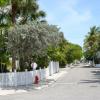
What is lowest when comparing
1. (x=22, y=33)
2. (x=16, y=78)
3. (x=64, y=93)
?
(x=64, y=93)

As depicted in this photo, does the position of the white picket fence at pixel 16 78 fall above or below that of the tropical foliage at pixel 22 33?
below

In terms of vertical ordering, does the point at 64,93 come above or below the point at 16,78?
below

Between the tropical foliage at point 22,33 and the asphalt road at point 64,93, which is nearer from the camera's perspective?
the asphalt road at point 64,93

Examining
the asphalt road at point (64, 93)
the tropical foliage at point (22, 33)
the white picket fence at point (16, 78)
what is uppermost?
the tropical foliage at point (22, 33)

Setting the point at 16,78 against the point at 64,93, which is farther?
the point at 16,78

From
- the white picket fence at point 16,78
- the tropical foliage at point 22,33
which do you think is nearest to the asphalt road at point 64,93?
the white picket fence at point 16,78

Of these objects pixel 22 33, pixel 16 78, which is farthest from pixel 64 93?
pixel 22 33

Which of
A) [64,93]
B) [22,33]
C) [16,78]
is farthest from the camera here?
[22,33]

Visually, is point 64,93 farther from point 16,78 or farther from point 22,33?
point 22,33

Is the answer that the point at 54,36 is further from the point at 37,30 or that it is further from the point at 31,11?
the point at 31,11

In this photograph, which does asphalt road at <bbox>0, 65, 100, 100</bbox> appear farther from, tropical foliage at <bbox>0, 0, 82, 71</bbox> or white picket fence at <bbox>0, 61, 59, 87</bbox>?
tropical foliage at <bbox>0, 0, 82, 71</bbox>

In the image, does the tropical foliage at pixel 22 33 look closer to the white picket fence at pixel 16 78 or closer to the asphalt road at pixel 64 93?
the white picket fence at pixel 16 78

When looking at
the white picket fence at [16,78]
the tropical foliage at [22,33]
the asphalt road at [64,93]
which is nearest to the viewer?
the asphalt road at [64,93]

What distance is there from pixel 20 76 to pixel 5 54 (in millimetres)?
5414
